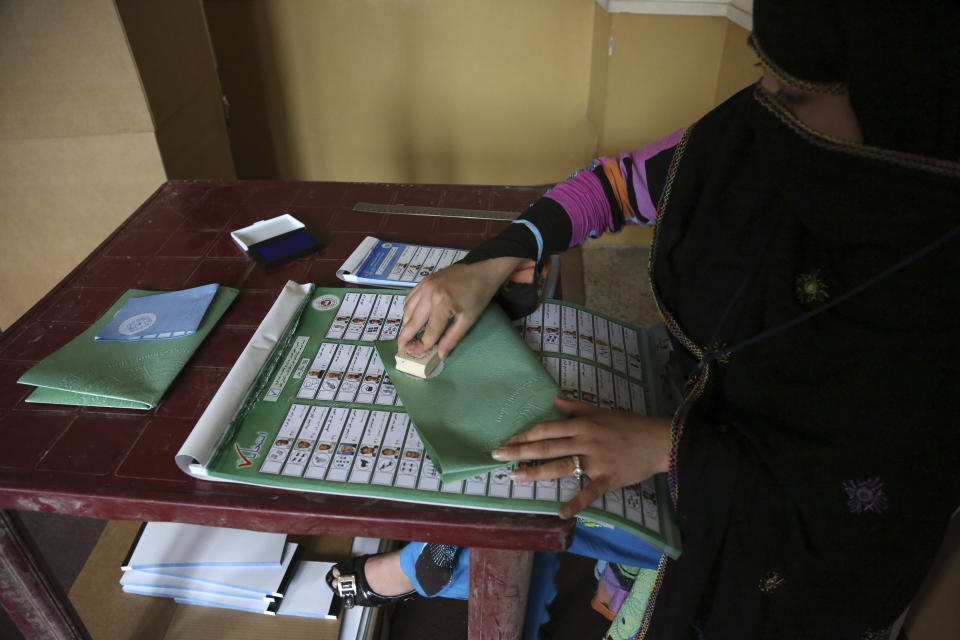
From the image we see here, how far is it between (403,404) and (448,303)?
149 millimetres

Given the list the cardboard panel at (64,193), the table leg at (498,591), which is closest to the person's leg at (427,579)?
the table leg at (498,591)

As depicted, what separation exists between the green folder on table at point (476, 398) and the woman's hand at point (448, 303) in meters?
0.02

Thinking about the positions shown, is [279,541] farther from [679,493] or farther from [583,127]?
[583,127]

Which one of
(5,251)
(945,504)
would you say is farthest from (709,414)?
(5,251)

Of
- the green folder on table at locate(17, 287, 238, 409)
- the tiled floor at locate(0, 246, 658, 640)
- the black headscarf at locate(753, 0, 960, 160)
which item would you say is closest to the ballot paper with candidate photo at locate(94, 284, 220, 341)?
the green folder on table at locate(17, 287, 238, 409)

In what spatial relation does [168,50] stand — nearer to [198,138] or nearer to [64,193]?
[198,138]

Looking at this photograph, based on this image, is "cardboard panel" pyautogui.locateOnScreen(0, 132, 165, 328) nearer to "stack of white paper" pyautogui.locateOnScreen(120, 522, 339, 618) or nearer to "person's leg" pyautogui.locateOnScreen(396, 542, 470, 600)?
"stack of white paper" pyautogui.locateOnScreen(120, 522, 339, 618)

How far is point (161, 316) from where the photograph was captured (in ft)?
2.72

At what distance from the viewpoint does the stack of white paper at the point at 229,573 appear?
3.56ft

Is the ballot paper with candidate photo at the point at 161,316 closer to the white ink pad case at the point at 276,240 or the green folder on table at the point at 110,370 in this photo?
the green folder on table at the point at 110,370

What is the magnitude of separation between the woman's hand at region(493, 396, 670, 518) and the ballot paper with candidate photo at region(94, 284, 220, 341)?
0.46 meters

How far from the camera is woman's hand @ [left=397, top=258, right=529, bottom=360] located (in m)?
0.76

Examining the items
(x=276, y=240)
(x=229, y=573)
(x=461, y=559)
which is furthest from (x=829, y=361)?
(x=229, y=573)

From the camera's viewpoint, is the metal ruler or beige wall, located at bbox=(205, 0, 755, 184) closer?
the metal ruler
